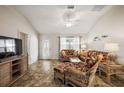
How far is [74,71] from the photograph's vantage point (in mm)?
2805

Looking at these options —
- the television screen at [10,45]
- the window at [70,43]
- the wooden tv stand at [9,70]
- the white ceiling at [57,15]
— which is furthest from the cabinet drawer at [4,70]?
the window at [70,43]

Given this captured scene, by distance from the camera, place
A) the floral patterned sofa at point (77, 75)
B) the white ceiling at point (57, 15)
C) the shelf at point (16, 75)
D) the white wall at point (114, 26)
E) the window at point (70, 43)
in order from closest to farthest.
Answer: the floral patterned sofa at point (77, 75) < the shelf at point (16, 75) < the white wall at point (114, 26) < the white ceiling at point (57, 15) < the window at point (70, 43)

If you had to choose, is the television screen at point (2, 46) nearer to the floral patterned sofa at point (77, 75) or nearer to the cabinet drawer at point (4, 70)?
the cabinet drawer at point (4, 70)

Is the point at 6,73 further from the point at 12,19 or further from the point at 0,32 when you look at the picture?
the point at 12,19

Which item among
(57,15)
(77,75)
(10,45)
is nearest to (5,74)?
(10,45)

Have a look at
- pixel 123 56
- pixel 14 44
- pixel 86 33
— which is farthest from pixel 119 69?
pixel 86 33

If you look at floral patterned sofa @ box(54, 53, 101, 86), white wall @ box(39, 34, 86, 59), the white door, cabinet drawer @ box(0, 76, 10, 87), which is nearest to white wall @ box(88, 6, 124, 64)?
floral patterned sofa @ box(54, 53, 101, 86)

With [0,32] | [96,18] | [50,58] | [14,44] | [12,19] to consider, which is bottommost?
[50,58]

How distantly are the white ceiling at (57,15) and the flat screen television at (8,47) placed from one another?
1409 mm

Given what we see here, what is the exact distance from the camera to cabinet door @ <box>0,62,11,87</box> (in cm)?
269

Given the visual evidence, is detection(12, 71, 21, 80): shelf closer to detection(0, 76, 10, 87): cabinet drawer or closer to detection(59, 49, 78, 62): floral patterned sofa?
detection(0, 76, 10, 87): cabinet drawer

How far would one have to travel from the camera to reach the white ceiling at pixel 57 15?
4.63 m
